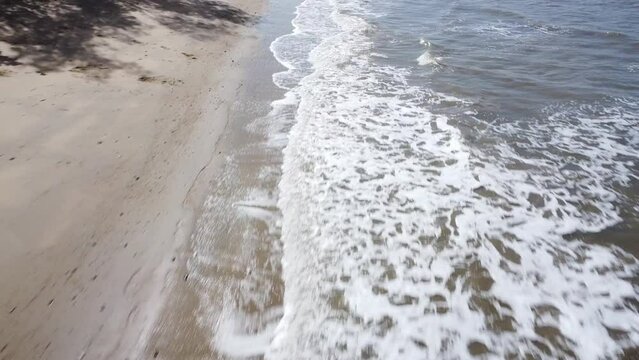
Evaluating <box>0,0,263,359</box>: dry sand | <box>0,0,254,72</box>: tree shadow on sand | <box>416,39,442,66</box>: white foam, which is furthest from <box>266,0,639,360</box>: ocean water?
<box>0,0,254,72</box>: tree shadow on sand

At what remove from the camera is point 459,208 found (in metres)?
4.46

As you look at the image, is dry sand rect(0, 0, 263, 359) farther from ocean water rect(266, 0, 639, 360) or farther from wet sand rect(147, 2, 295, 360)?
ocean water rect(266, 0, 639, 360)

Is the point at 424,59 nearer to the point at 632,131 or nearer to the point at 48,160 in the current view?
the point at 632,131

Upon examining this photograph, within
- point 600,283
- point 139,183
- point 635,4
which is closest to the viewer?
point 600,283

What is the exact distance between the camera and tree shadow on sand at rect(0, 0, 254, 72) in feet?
23.4

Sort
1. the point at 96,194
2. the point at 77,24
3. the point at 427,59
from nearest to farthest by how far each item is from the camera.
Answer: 1. the point at 96,194
2. the point at 77,24
3. the point at 427,59

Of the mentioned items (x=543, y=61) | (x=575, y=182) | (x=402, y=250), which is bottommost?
(x=402, y=250)

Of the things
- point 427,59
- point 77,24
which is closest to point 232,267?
point 427,59

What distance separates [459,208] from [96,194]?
13.0ft

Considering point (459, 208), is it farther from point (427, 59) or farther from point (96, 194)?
point (427, 59)

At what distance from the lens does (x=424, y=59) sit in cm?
947

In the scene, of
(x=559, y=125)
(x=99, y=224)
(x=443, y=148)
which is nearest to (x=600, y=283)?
(x=443, y=148)

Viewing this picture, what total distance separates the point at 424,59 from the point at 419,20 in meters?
5.25

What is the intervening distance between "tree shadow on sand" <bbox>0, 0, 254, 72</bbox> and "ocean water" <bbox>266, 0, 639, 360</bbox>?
351cm
